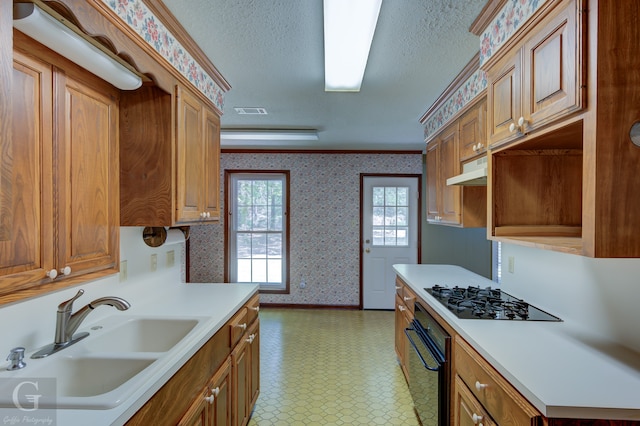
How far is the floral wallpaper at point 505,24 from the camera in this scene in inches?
53.9

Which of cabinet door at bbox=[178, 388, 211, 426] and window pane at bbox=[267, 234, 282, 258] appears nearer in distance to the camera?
cabinet door at bbox=[178, 388, 211, 426]

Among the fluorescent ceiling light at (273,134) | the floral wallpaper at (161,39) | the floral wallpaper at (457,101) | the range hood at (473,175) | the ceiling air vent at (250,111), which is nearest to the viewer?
the floral wallpaper at (161,39)

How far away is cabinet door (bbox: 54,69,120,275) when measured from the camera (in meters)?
1.30

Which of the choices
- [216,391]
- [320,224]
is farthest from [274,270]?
[216,391]

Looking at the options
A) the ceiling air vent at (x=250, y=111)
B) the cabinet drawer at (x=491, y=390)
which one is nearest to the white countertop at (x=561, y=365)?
the cabinet drawer at (x=491, y=390)

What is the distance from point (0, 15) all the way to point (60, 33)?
507 mm

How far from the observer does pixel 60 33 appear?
114cm

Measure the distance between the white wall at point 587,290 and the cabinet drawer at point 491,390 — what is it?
0.60 meters

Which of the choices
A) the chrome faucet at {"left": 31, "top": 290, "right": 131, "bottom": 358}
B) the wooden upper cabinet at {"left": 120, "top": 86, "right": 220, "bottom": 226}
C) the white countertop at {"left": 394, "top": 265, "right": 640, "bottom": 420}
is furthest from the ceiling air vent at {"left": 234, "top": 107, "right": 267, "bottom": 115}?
the white countertop at {"left": 394, "top": 265, "right": 640, "bottom": 420}

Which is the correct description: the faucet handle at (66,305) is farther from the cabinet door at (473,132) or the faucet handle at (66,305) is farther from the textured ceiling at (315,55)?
the cabinet door at (473,132)

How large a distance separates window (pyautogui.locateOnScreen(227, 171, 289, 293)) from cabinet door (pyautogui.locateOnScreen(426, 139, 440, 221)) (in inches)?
91.6

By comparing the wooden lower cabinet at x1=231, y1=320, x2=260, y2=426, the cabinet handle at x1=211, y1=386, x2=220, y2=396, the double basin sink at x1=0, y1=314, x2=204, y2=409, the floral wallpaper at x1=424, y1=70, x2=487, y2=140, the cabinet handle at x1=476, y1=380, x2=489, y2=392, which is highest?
the floral wallpaper at x1=424, y1=70, x2=487, y2=140

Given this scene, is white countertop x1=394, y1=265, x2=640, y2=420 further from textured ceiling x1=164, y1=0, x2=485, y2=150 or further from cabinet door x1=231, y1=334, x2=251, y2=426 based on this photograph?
textured ceiling x1=164, y1=0, x2=485, y2=150

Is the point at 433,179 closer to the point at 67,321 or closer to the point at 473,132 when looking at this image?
the point at 473,132
